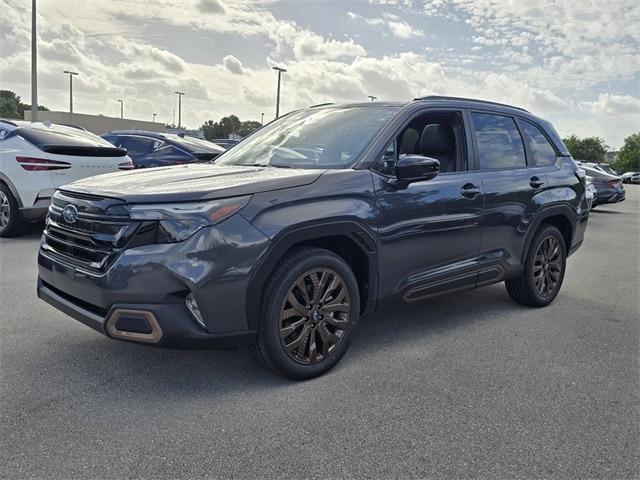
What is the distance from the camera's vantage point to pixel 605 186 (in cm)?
1655

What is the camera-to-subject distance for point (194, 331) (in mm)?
2895

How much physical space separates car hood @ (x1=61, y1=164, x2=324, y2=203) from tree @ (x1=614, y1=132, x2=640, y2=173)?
Answer: 11057 cm

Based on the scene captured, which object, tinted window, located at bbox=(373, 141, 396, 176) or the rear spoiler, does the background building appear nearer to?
the rear spoiler

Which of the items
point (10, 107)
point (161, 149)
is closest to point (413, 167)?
point (161, 149)

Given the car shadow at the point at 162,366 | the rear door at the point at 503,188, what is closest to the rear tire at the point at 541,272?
the rear door at the point at 503,188

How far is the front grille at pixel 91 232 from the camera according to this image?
9.57 feet

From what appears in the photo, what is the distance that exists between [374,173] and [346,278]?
2.38ft

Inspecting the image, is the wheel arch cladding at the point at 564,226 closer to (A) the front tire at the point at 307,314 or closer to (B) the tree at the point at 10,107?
(A) the front tire at the point at 307,314

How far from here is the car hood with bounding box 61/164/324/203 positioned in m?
2.91

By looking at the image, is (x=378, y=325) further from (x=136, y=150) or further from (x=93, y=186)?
(x=136, y=150)

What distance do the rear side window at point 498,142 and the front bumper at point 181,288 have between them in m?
2.38

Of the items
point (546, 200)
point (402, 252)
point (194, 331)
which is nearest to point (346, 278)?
point (402, 252)

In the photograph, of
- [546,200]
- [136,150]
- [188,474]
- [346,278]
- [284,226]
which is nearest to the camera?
[188,474]

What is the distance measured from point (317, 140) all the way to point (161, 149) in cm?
699
